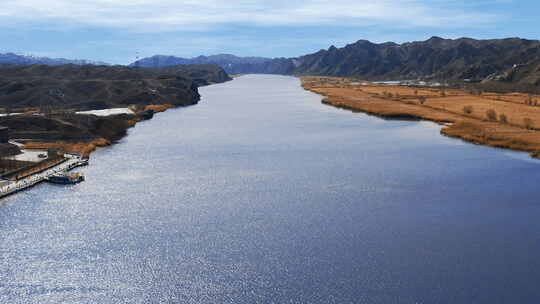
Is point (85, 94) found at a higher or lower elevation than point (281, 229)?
higher

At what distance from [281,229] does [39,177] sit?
33575 millimetres

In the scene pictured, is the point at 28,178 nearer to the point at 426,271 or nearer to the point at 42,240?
the point at 42,240

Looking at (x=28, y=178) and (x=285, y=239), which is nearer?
(x=285, y=239)

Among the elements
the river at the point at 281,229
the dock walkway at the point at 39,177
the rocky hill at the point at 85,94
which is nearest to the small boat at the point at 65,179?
the dock walkway at the point at 39,177

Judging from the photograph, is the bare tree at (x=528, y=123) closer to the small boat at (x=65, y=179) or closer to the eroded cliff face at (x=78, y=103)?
the eroded cliff face at (x=78, y=103)

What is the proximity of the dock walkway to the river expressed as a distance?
1.78 metres

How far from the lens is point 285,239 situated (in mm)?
43281

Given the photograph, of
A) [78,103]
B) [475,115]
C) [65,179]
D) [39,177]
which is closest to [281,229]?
[65,179]

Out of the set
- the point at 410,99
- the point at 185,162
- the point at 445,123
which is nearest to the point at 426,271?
the point at 185,162

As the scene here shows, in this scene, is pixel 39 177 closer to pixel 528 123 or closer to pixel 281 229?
pixel 281 229

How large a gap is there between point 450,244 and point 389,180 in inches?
812

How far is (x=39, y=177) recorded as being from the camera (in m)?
62.6

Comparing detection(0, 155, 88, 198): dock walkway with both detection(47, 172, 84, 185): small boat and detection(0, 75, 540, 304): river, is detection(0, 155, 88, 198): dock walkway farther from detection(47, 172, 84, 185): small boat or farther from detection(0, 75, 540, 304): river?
detection(0, 75, 540, 304): river

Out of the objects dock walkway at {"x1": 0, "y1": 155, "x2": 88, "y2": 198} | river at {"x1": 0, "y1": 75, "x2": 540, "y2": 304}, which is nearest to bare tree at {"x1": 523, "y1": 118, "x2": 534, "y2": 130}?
river at {"x1": 0, "y1": 75, "x2": 540, "y2": 304}
